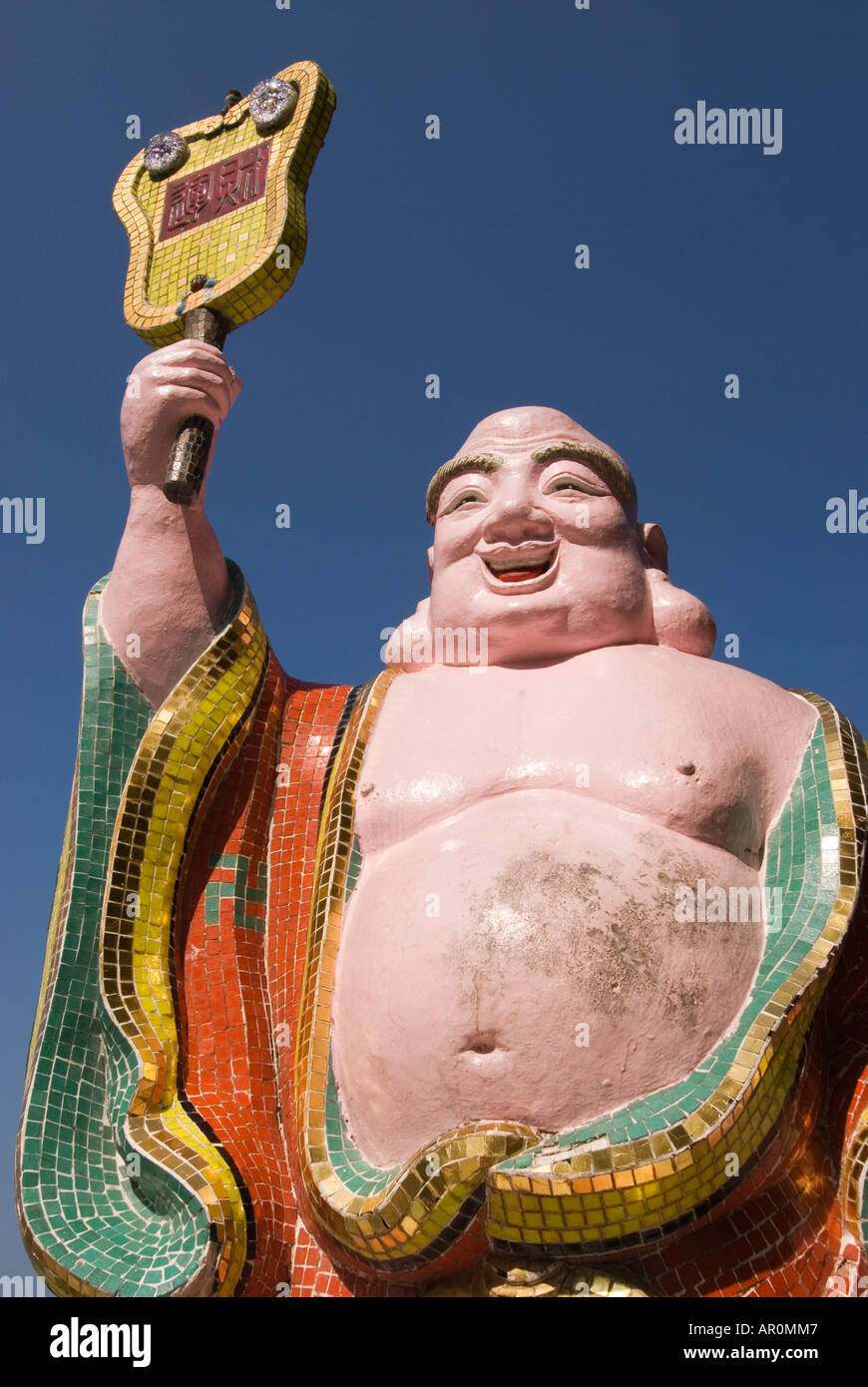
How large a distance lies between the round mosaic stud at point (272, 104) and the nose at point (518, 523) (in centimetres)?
229

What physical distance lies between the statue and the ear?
131 mm

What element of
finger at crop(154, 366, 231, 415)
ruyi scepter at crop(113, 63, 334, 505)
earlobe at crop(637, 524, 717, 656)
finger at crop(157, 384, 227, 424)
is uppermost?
ruyi scepter at crop(113, 63, 334, 505)

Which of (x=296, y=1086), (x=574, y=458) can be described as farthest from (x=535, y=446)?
(x=296, y=1086)

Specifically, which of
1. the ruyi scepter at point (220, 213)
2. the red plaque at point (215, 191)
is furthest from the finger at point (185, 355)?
the red plaque at point (215, 191)

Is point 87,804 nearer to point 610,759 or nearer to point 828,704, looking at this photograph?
point 610,759

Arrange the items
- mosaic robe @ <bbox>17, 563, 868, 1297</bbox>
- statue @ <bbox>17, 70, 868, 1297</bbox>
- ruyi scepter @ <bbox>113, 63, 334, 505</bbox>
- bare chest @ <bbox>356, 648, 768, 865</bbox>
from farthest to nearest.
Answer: ruyi scepter @ <bbox>113, 63, 334, 505</bbox> → bare chest @ <bbox>356, 648, 768, 865</bbox> → statue @ <bbox>17, 70, 868, 1297</bbox> → mosaic robe @ <bbox>17, 563, 868, 1297</bbox>

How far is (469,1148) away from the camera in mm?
3770

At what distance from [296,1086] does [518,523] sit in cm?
238

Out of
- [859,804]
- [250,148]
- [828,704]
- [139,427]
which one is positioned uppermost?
[250,148]

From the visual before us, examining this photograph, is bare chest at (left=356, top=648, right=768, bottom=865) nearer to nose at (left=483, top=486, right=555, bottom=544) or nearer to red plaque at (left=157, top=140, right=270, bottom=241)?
nose at (left=483, top=486, right=555, bottom=544)

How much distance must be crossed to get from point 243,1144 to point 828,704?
9.15ft

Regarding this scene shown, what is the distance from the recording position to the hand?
511 centimetres

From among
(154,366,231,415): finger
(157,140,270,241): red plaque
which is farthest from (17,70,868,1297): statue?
(157,140,270,241): red plaque

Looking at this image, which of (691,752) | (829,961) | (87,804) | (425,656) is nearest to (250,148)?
(425,656)
